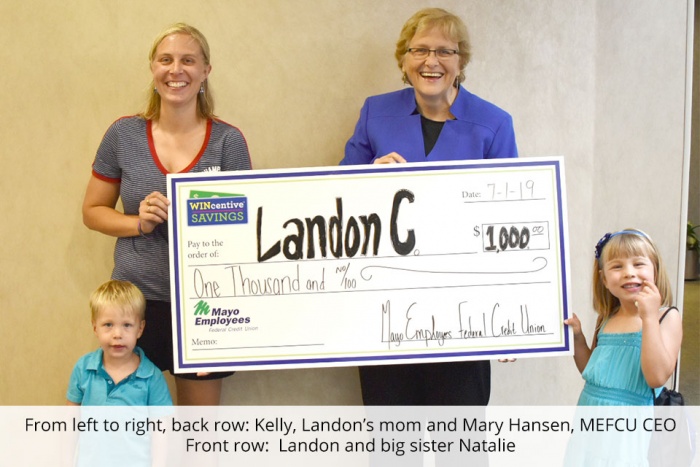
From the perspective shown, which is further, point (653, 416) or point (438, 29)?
point (438, 29)

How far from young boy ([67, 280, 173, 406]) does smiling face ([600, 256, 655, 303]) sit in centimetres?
135

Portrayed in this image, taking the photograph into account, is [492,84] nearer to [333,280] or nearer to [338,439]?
[333,280]

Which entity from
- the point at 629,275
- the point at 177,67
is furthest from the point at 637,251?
the point at 177,67

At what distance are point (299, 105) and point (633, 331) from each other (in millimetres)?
1365

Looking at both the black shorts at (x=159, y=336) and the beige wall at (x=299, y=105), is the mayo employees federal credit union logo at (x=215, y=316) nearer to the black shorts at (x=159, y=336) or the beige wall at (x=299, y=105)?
the black shorts at (x=159, y=336)

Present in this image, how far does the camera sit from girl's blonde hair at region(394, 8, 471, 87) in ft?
7.25

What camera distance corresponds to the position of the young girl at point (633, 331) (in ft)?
6.40

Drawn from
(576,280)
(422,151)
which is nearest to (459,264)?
(422,151)

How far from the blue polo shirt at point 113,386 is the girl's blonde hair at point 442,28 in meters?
1.24

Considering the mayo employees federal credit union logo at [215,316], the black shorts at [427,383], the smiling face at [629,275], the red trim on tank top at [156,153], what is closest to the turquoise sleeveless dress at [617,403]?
the smiling face at [629,275]

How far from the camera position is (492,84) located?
107 inches

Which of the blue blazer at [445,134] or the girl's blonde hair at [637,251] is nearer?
the girl's blonde hair at [637,251]

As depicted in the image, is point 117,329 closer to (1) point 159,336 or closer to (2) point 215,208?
(1) point 159,336

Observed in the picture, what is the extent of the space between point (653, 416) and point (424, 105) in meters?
1.12
